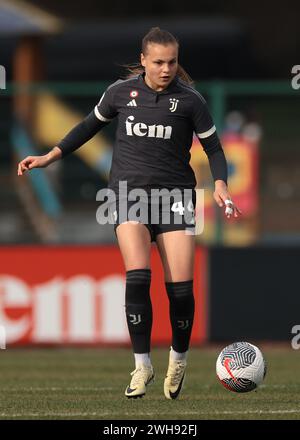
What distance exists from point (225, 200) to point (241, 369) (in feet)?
3.82

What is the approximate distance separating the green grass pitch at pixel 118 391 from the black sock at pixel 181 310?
390mm

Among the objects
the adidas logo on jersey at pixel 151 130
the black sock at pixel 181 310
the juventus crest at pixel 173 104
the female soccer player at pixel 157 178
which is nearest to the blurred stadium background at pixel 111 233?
the black sock at pixel 181 310

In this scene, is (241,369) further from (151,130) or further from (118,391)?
(151,130)

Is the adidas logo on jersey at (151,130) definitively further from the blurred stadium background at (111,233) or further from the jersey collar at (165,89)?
the blurred stadium background at (111,233)

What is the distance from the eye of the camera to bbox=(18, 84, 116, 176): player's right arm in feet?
30.5

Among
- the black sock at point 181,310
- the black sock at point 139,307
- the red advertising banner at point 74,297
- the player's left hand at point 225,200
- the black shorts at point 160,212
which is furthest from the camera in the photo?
the red advertising banner at point 74,297

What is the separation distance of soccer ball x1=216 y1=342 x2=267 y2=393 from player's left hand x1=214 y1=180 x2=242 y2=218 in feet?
3.17

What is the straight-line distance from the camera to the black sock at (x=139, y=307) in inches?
355

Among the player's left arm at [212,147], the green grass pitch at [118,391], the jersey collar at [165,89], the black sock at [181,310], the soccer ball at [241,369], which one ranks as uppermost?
the jersey collar at [165,89]

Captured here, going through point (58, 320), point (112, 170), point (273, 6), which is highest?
point (273, 6)

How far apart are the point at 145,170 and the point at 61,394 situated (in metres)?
1.78

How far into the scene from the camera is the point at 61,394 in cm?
977
